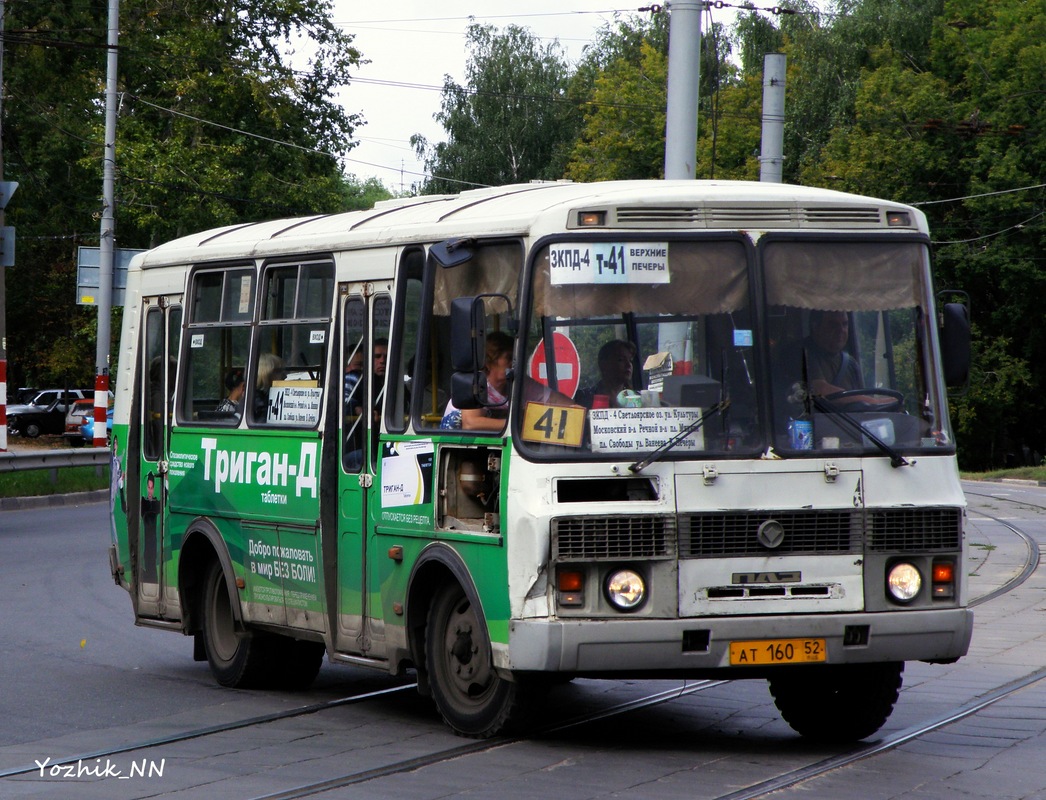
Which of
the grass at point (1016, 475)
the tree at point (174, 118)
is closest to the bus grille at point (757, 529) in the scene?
the grass at point (1016, 475)

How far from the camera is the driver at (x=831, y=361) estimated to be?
8070 mm

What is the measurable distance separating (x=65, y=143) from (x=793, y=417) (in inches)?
1697

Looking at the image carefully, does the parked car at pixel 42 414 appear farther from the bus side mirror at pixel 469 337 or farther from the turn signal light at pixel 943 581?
the turn signal light at pixel 943 581

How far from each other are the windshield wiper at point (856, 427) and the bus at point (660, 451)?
0.05 ft

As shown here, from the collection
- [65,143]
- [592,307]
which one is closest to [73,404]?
[65,143]

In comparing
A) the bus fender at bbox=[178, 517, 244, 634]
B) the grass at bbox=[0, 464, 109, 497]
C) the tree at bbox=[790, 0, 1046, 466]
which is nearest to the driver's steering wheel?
the bus fender at bbox=[178, 517, 244, 634]

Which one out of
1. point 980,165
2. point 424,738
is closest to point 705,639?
point 424,738

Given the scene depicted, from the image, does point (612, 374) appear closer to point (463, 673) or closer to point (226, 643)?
point (463, 673)

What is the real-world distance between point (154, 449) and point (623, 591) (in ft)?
16.3

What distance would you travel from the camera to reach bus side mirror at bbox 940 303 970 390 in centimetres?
830

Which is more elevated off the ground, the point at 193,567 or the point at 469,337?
the point at 469,337

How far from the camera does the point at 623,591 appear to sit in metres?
7.68

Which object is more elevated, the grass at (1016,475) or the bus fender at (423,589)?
the bus fender at (423,589)

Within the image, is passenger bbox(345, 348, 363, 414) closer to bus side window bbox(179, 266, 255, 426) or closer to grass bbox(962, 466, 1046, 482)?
bus side window bbox(179, 266, 255, 426)
